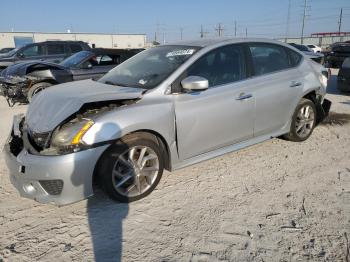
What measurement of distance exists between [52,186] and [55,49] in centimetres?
1132

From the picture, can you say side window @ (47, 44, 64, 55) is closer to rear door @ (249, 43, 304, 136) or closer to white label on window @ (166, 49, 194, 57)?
white label on window @ (166, 49, 194, 57)

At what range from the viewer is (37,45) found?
13.0 metres

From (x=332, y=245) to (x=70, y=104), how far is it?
2779 millimetres

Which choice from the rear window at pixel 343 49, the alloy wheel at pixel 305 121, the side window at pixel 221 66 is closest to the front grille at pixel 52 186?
the side window at pixel 221 66

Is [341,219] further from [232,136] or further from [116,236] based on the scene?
[116,236]

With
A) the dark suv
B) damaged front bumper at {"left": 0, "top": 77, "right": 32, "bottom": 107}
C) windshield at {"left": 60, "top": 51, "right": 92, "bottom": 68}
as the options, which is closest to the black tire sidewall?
windshield at {"left": 60, "top": 51, "right": 92, "bottom": 68}

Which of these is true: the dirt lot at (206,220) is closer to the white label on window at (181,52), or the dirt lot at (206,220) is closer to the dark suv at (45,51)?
the white label on window at (181,52)

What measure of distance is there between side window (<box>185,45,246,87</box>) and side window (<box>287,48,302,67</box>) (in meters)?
1.10

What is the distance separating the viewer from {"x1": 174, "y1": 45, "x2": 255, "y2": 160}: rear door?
3.71 m

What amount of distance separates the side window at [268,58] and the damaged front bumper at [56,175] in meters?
2.48

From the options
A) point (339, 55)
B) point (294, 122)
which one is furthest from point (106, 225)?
point (339, 55)

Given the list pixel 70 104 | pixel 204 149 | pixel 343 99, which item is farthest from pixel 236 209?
pixel 343 99

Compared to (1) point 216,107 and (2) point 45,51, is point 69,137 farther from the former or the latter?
(2) point 45,51

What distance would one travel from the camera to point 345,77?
369 inches
